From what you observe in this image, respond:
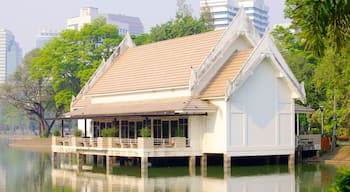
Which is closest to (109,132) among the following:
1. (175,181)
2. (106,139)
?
(106,139)

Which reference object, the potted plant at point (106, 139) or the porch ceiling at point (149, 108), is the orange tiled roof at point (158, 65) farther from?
the potted plant at point (106, 139)

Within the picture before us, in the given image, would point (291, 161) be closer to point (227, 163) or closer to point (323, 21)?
point (227, 163)

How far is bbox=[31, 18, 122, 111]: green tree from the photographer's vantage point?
73625 mm

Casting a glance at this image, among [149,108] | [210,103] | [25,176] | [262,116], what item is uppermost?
[210,103]

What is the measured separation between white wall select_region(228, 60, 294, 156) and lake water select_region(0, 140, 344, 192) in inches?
45.7

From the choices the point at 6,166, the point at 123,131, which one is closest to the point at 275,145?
the point at 123,131

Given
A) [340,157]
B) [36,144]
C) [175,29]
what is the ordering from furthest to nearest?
[36,144] → [175,29] → [340,157]

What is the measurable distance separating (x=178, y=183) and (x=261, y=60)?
11202 mm

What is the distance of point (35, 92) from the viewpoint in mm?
84625

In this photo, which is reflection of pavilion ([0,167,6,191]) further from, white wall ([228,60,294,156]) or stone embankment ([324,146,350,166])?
stone embankment ([324,146,350,166])

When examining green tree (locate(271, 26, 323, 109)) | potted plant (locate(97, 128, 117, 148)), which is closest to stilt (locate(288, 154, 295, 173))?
potted plant (locate(97, 128, 117, 148))

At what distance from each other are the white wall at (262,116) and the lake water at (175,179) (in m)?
1.16

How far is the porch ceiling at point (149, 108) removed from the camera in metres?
39.0

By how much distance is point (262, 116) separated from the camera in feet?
133
